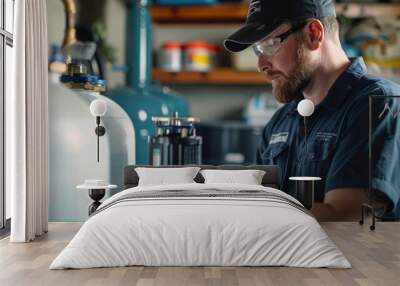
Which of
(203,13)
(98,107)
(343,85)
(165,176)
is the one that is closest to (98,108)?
(98,107)

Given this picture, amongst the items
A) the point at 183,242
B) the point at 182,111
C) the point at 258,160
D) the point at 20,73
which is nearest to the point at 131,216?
the point at 183,242

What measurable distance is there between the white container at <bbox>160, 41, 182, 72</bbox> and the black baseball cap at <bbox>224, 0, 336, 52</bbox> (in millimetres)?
1279

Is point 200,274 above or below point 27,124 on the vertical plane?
below

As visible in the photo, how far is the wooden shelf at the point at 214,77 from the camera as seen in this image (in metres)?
6.42

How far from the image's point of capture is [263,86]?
22.2 feet

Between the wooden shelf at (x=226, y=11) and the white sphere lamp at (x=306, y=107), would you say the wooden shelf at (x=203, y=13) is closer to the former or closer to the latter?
the wooden shelf at (x=226, y=11)

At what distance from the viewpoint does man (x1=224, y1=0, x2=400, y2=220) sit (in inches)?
195

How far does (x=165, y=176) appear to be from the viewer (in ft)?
15.9

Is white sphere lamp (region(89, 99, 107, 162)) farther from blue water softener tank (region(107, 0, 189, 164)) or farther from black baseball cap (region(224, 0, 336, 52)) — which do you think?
black baseball cap (region(224, 0, 336, 52))

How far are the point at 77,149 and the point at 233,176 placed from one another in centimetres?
126

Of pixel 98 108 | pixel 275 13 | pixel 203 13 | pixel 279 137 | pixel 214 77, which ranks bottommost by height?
pixel 279 137

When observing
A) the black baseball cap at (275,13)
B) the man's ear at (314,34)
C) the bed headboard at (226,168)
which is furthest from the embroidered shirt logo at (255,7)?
the bed headboard at (226,168)

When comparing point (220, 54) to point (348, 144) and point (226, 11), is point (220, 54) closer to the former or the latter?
point (226, 11)

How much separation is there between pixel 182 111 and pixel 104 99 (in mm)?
1106
